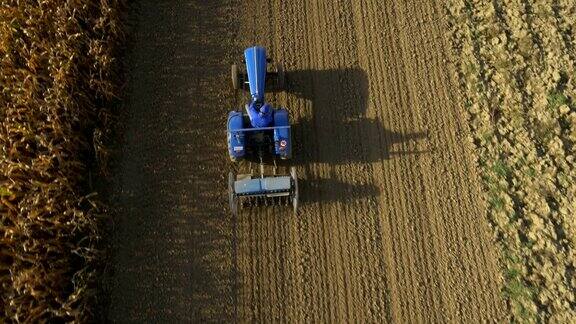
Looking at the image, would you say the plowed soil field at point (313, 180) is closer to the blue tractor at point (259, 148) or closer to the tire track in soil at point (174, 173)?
the tire track in soil at point (174, 173)

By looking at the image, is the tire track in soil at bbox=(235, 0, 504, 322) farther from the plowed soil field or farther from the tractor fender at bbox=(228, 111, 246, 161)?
the tractor fender at bbox=(228, 111, 246, 161)

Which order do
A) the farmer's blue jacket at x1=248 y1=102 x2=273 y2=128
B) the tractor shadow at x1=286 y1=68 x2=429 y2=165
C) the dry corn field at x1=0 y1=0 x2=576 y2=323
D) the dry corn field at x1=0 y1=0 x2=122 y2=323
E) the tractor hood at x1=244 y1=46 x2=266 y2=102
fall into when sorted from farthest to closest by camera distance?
the tractor shadow at x1=286 y1=68 x2=429 y2=165, the tractor hood at x1=244 y1=46 x2=266 y2=102, the farmer's blue jacket at x1=248 y1=102 x2=273 y2=128, the dry corn field at x1=0 y1=0 x2=576 y2=323, the dry corn field at x1=0 y1=0 x2=122 y2=323

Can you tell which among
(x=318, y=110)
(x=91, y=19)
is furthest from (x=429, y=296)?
(x=91, y=19)

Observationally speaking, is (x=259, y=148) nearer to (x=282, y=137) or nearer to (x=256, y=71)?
(x=282, y=137)

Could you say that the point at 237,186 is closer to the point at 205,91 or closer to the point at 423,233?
the point at 205,91

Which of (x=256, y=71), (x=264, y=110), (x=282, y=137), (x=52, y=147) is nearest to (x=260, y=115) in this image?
(x=264, y=110)

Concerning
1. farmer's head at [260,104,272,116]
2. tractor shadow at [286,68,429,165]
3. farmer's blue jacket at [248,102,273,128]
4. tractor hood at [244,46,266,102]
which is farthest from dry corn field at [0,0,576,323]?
→ farmer's head at [260,104,272,116]
